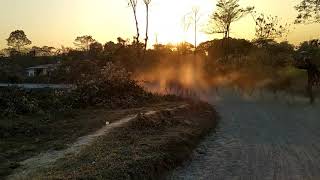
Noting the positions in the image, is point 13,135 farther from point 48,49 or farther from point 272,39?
point 48,49

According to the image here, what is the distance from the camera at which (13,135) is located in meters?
16.7

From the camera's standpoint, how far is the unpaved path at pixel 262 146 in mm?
13336

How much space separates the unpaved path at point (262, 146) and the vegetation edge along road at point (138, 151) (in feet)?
1.62

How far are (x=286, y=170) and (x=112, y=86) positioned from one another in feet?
52.0

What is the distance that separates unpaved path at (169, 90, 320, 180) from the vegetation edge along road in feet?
1.62

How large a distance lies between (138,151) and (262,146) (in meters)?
4.87

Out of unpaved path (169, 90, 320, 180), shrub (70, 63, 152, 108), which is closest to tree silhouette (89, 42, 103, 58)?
shrub (70, 63, 152, 108)

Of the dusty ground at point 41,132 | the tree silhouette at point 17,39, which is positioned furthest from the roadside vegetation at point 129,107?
the tree silhouette at point 17,39

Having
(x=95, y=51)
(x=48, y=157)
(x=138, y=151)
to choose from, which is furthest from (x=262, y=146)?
(x=95, y=51)

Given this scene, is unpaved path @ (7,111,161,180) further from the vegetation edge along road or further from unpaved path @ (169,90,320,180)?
unpaved path @ (169,90,320,180)

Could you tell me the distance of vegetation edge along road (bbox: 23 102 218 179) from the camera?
11.6 meters

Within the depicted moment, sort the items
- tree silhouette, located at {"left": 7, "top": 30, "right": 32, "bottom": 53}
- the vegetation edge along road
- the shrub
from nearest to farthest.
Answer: the vegetation edge along road < the shrub < tree silhouette, located at {"left": 7, "top": 30, "right": 32, "bottom": 53}

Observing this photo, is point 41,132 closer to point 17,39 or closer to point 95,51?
point 95,51

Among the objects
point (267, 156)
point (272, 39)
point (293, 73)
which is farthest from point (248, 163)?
point (272, 39)
